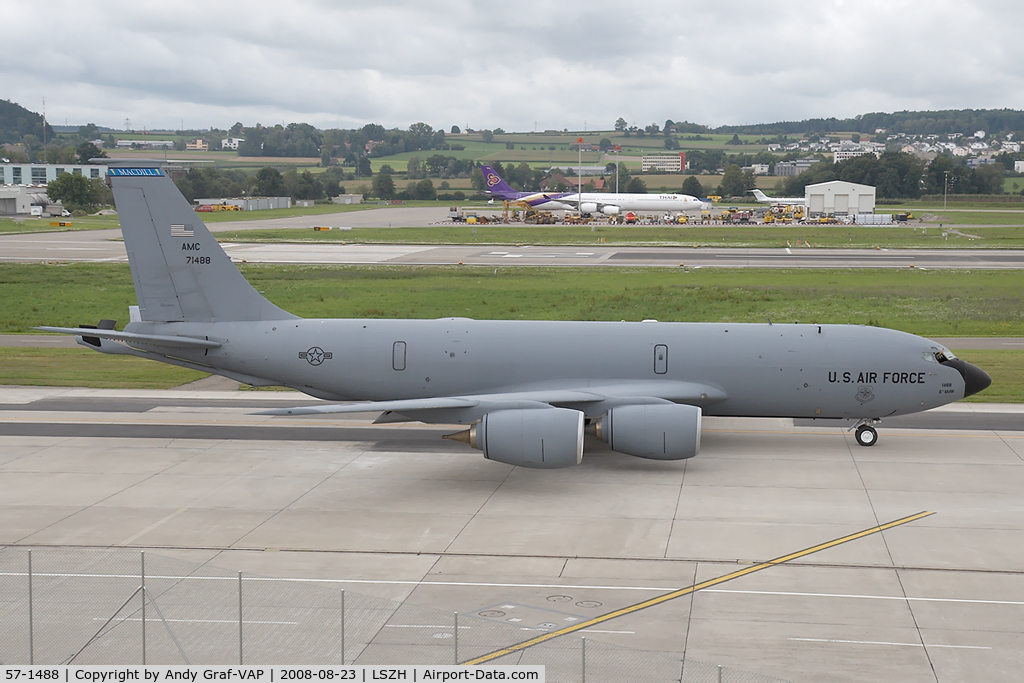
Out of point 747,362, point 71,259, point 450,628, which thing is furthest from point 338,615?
point 71,259

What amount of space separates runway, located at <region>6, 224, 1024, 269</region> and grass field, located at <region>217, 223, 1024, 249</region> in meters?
6.86

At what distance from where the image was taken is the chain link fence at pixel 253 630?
49.4 feet

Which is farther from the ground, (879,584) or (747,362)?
(747,362)

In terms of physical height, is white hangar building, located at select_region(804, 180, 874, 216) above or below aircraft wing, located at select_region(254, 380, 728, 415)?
above

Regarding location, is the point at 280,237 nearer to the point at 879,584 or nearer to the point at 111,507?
the point at 111,507

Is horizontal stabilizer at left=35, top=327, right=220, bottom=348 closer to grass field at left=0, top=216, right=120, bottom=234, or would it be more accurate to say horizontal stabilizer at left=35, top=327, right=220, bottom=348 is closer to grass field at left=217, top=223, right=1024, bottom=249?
grass field at left=217, top=223, right=1024, bottom=249

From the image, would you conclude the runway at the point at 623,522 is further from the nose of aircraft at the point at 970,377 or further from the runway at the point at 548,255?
the runway at the point at 548,255

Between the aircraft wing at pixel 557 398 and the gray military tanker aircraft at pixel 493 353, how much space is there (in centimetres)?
9

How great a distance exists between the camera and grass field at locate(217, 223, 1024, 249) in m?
112

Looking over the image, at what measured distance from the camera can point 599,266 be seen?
3290 inches

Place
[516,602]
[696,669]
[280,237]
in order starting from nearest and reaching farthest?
[696,669] < [516,602] < [280,237]

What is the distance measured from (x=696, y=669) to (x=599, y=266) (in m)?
69.7

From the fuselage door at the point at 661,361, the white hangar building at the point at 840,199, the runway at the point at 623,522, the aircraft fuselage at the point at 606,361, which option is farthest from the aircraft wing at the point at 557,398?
the white hangar building at the point at 840,199

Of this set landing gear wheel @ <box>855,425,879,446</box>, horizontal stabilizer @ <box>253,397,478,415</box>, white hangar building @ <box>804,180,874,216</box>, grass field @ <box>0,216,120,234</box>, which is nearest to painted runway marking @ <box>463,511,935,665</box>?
landing gear wheel @ <box>855,425,879,446</box>
